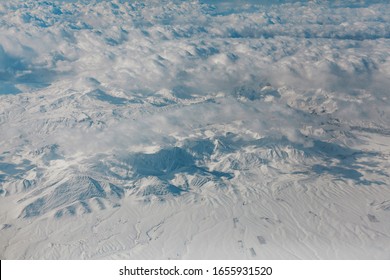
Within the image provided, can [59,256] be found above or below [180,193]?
above

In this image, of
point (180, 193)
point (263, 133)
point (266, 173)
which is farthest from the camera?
point (263, 133)

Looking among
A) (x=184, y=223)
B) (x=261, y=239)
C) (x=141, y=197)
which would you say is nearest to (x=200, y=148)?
(x=141, y=197)

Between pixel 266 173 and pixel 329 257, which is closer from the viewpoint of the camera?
pixel 329 257

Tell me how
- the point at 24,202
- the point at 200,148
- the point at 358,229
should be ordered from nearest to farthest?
1. the point at 358,229
2. the point at 24,202
3. the point at 200,148

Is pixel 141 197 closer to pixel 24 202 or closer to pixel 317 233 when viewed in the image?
pixel 24 202

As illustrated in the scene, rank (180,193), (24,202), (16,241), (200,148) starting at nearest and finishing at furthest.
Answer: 1. (16,241)
2. (24,202)
3. (180,193)
4. (200,148)

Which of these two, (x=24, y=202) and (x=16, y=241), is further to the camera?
(x=24, y=202)

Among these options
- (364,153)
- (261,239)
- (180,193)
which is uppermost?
(261,239)

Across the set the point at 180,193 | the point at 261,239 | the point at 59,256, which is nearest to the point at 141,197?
the point at 180,193

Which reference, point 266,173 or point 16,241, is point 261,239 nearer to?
point 266,173
